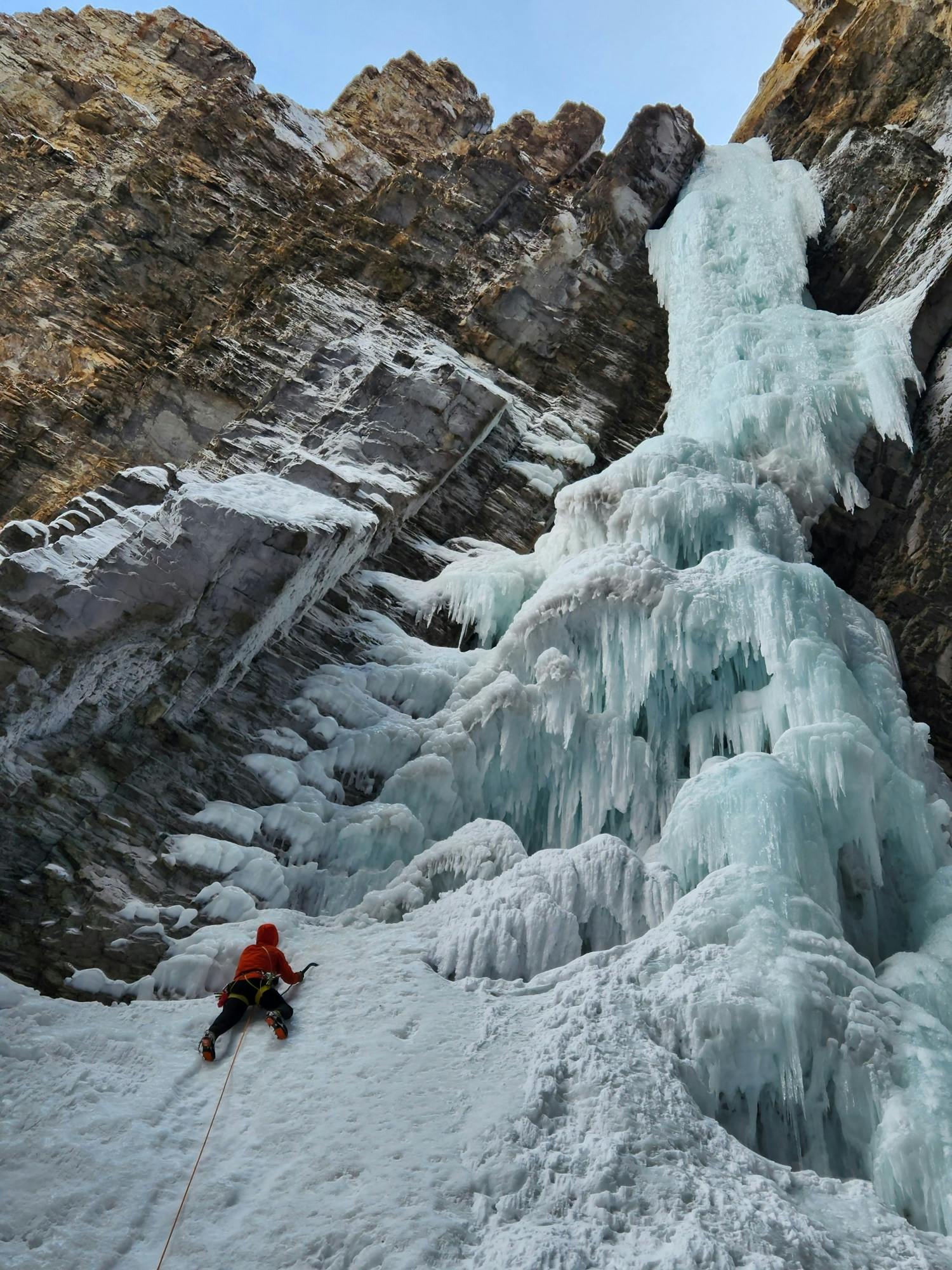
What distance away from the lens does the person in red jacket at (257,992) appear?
20.9 feet

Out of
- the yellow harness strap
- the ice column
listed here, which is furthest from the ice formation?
the yellow harness strap

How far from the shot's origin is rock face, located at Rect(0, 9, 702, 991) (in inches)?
320

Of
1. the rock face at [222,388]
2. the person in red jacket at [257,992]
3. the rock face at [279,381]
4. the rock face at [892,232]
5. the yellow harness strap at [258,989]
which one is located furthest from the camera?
the rock face at [892,232]

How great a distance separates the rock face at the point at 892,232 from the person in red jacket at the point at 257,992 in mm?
8638

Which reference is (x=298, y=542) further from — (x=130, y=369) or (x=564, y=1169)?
(x=130, y=369)

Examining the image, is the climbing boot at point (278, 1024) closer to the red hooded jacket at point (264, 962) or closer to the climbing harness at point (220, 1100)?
the climbing harness at point (220, 1100)

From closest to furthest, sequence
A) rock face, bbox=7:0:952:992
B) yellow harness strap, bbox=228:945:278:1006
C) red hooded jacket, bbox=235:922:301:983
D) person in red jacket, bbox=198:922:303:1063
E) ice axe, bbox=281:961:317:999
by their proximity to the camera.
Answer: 1. person in red jacket, bbox=198:922:303:1063
2. yellow harness strap, bbox=228:945:278:1006
3. red hooded jacket, bbox=235:922:301:983
4. ice axe, bbox=281:961:317:999
5. rock face, bbox=7:0:952:992

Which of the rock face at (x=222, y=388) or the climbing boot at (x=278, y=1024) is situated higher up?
the rock face at (x=222, y=388)

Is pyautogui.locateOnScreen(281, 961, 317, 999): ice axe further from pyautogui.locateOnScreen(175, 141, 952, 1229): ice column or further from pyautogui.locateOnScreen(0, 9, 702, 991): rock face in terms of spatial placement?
pyautogui.locateOnScreen(0, 9, 702, 991): rock face

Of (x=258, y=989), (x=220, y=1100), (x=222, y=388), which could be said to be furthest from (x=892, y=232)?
(x=220, y=1100)

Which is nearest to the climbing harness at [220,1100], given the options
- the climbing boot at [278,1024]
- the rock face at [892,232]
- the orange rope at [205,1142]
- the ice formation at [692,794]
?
the orange rope at [205,1142]

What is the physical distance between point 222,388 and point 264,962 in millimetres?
11002

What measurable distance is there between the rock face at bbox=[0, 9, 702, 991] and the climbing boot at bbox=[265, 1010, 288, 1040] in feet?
4.87

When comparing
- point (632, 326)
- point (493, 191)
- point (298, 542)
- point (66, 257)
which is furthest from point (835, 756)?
point (66, 257)
